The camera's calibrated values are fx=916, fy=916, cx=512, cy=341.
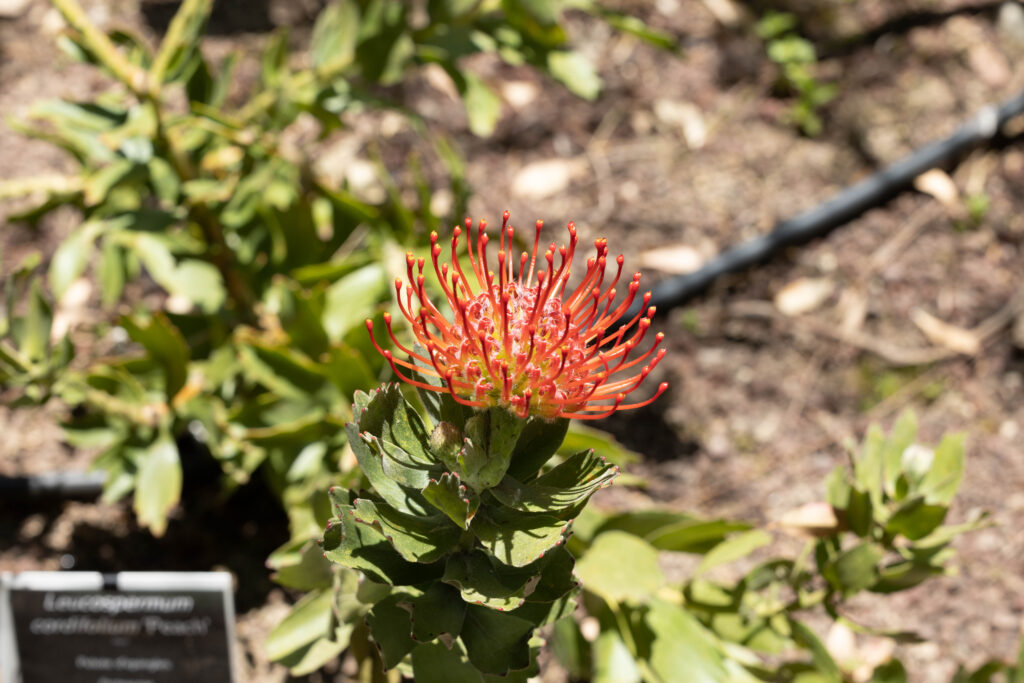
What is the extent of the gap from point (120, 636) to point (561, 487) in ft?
2.72

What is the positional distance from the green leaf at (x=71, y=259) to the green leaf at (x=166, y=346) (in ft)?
0.28

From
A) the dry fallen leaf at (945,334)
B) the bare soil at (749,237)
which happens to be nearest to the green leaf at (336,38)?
the bare soil at (749,237)

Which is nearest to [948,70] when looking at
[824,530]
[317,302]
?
[824,530]

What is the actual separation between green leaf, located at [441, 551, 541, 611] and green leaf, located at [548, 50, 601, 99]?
75cm

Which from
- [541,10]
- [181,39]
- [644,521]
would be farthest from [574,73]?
[644,521]

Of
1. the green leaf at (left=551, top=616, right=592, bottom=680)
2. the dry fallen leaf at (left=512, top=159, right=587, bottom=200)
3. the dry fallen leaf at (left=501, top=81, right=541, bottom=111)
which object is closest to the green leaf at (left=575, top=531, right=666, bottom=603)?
the green leaf at (left=551, top=616, right=592, bottom=680)

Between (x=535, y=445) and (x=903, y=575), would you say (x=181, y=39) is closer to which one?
(x=535, y=445)

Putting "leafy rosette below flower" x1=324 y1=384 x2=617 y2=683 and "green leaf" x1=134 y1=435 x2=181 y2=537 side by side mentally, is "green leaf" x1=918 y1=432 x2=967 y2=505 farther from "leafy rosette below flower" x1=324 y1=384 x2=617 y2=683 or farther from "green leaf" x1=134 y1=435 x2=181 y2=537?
"green leaf" x1=134 y1=435 x2=181 y2=537

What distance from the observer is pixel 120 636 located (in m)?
1.24

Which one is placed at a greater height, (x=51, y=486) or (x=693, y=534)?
(x=693, y=534)

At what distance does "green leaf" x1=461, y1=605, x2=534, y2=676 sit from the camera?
0.75m

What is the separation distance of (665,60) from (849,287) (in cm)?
73

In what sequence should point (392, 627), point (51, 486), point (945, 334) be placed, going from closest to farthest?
point (392, 627), point (51, 486), point (945, 334)

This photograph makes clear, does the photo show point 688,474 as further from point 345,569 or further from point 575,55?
point 345,569
